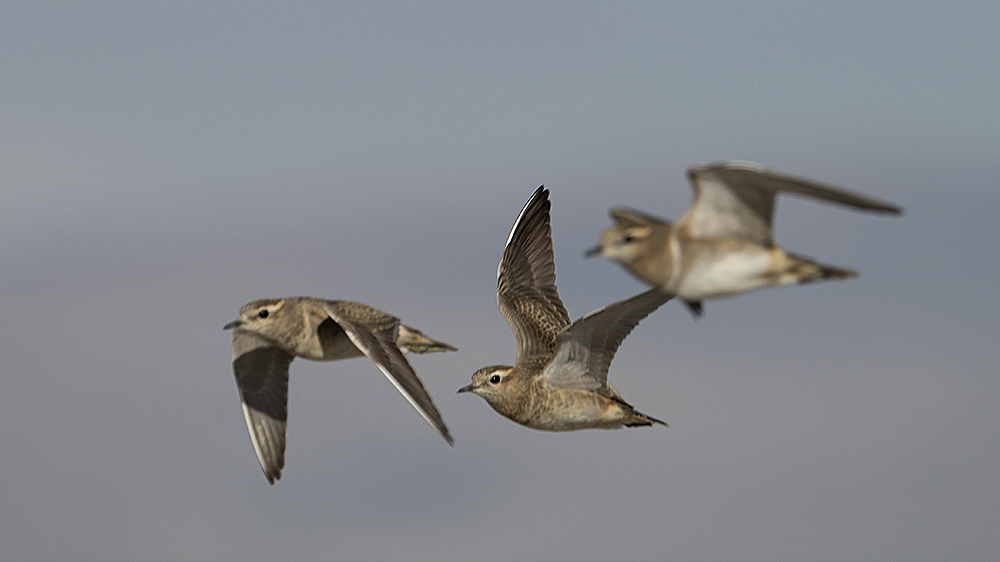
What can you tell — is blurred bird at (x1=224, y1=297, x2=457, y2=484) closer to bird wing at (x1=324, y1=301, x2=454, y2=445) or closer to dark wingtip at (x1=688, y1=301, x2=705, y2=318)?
bird wing at (x1=324, y1=301, x2=454, y2=445)

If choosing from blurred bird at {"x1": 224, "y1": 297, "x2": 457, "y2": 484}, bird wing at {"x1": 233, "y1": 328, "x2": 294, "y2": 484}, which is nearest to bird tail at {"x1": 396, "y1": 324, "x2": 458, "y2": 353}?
blurred bird at {"x1": 224, "y1": 297, "x2": 457, "y2": 484}

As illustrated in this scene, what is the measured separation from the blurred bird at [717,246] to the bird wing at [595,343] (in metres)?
3.46

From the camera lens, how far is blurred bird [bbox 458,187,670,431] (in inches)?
627

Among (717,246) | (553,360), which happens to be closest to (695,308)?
(717,246)

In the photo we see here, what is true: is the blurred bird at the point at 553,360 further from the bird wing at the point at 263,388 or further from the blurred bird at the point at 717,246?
the bird wing at the point at 263,388

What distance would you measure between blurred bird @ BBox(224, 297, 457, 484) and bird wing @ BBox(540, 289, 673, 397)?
2402 mm

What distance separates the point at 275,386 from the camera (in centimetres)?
2055

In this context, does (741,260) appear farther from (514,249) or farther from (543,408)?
(514,249)

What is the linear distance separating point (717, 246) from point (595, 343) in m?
5.53

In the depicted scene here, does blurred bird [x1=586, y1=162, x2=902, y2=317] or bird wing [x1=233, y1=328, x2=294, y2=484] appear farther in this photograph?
bird wing [x1=233, y1=328, x2=294, y2=484]

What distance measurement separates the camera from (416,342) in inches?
765

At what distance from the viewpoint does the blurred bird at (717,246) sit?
10.9 m

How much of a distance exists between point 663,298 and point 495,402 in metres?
3.94

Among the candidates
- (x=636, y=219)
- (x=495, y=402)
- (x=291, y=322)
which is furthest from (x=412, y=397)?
(x=636, y=219)
